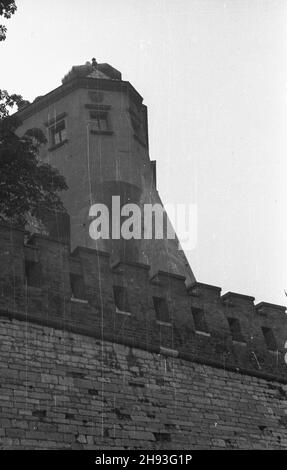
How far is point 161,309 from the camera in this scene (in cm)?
1517

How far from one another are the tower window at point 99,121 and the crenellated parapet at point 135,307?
9.92m

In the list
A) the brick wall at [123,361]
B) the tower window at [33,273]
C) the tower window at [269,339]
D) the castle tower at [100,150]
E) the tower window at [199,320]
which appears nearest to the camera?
the brick wall at [123,361]

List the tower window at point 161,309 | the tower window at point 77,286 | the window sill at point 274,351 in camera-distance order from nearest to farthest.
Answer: the tower window at point 77,286 → the tower window at point 161,309 → the window sill at point 274,351

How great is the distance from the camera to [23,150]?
16.1 meters

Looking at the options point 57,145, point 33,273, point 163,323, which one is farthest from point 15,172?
point 57,145

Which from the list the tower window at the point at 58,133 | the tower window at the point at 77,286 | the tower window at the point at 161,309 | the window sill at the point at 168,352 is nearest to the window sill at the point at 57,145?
the tower window at the point at 58,133

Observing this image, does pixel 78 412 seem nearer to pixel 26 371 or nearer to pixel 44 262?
pixel 26 371

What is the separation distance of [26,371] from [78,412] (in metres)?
1.02

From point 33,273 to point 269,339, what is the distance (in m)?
5.56

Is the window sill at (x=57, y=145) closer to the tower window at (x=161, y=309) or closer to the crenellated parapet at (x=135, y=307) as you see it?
the crenellated parapet at (x=135, y=307)

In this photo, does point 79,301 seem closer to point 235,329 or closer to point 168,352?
point 168,352

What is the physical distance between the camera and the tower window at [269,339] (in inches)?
650
